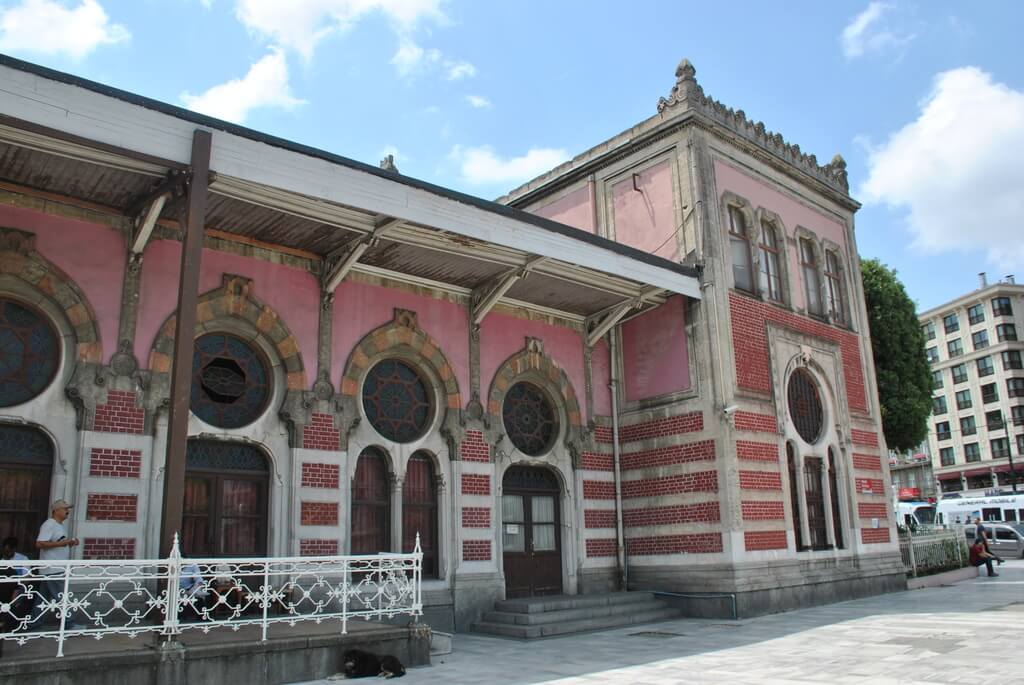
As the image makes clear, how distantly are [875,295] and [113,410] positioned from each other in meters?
21.4

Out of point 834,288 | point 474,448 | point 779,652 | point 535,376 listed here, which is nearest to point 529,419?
point 535,376

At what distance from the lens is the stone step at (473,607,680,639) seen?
11.8 metres

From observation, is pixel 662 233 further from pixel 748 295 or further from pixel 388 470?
pixel 388 470

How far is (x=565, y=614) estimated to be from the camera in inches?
492

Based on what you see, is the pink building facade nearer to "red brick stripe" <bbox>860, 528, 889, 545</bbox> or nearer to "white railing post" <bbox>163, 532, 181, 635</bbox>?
"red brick stripe" <bbox>860, 528, 889, 545</bbox>

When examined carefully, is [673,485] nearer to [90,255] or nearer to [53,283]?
[90,255]

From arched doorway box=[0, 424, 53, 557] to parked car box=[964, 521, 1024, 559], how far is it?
96.8 ft

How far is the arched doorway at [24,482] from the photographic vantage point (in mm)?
9336

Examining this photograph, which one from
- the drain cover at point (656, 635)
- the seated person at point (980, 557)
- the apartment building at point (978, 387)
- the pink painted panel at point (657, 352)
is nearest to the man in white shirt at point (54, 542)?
the drain cover at point (656, 635)

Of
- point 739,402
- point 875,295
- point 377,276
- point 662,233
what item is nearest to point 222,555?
point 377,276

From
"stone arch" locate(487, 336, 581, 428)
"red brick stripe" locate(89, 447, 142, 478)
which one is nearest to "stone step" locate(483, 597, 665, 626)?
"stone arch" locate(487, 336, 581, 428)

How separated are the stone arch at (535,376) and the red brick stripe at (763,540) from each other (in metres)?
3.53

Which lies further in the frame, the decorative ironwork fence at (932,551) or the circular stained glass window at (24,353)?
the decorative ironwork fence at (932,551)

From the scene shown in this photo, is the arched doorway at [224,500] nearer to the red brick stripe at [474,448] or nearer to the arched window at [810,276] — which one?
the red brick stripe at [474,448]
